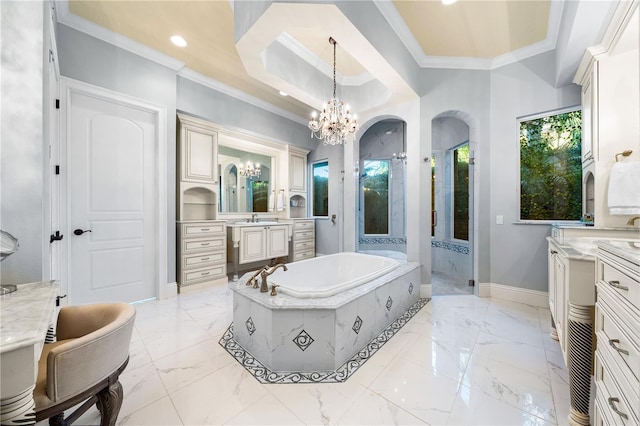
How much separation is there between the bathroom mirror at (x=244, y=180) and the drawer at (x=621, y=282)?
13.8 feet

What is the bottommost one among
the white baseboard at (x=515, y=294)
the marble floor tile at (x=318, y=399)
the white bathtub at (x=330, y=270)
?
the marble floor tile at (x=318, y=399)

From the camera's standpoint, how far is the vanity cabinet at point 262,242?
3.88 m

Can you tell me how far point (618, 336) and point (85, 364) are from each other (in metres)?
1.90

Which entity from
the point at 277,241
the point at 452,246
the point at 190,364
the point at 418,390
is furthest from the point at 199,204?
the point at 452,246

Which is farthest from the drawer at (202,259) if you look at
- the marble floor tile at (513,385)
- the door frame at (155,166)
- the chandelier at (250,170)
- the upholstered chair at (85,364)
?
the marble floor tile at (513,385)

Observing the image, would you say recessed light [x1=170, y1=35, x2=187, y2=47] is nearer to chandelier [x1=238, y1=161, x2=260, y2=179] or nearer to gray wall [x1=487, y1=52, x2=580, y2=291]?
chandelier [x1=238, y1=161, x2=260, y2=179]

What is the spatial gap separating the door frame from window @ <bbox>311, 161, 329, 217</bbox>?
2883 millimetres

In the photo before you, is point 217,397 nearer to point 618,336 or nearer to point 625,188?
point 618,336

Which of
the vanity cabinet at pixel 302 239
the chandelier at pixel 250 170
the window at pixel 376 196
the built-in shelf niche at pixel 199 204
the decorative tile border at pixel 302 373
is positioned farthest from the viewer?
the vanity cabinet at pixel 302 239

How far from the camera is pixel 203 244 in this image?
3.44m

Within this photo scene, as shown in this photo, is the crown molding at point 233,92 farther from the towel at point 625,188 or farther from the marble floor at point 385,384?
the towel at point 625,188

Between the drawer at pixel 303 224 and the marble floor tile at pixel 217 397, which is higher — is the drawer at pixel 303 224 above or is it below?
above

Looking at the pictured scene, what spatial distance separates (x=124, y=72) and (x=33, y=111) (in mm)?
1961

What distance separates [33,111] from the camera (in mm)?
1249
